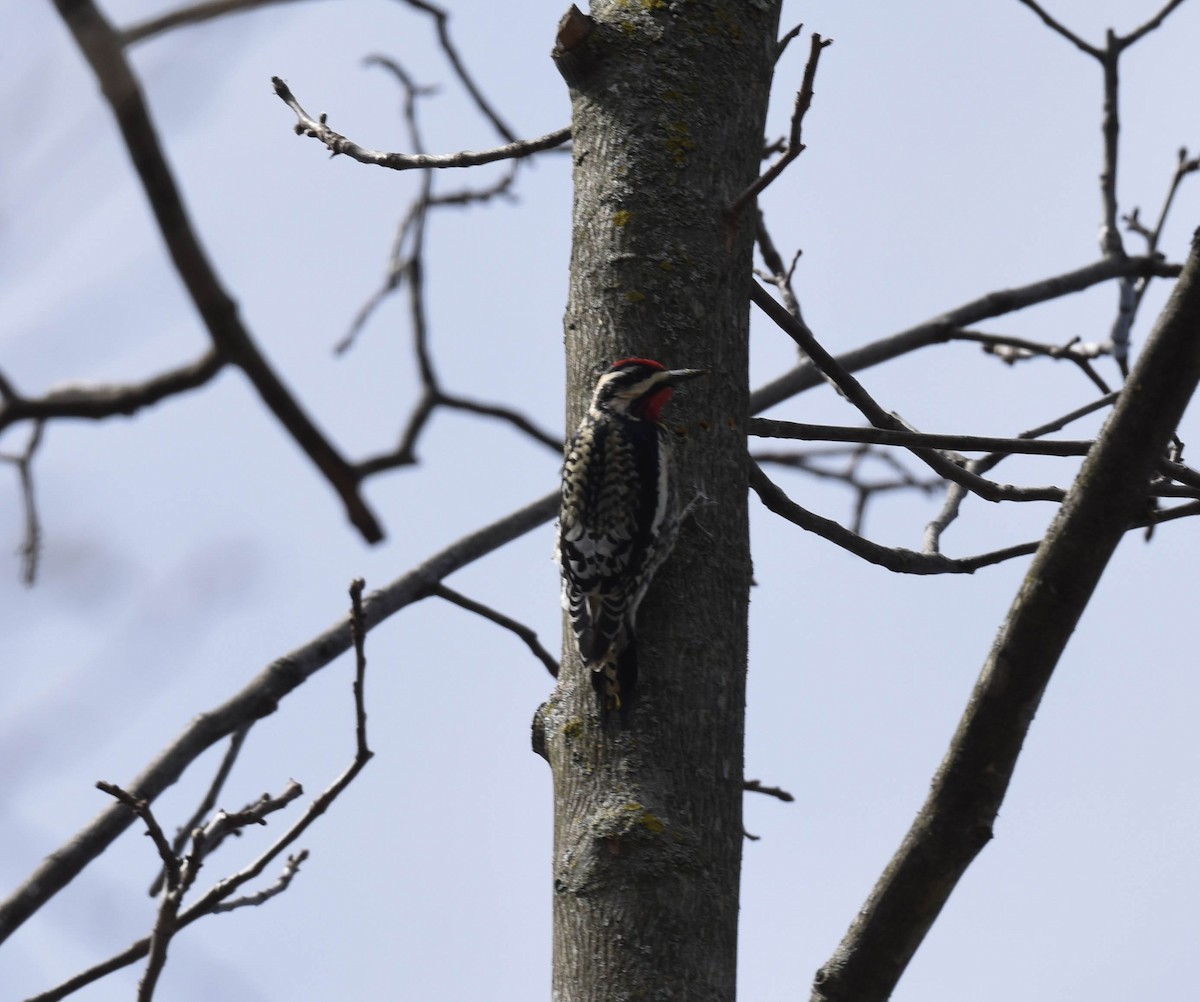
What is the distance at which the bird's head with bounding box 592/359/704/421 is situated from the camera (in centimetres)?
342

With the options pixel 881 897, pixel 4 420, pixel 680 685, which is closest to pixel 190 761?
pixel 680 685

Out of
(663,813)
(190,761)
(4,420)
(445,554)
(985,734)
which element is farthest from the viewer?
(445,554)

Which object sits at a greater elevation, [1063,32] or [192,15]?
[1063,32]

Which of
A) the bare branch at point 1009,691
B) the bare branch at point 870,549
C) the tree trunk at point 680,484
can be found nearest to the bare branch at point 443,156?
the tree trunk at point 680,484

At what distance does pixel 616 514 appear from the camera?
426cm

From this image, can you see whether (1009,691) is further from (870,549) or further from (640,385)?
(640,385)

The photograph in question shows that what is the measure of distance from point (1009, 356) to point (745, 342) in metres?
2.62

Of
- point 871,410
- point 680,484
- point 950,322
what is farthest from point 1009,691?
point 950,322

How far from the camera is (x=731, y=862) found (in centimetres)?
296

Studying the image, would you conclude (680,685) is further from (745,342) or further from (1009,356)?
(1009,356)

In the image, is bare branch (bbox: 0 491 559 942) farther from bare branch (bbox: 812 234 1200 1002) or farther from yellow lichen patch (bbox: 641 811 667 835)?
bare branch (bbox: 812 234 1200 1002)

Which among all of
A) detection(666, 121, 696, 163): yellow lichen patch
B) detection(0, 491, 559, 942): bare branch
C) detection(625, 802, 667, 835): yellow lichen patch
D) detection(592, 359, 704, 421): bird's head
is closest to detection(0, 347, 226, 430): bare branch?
detection(625, 802, 667, 835): yellow lichen patch

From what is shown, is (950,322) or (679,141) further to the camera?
(950,322)

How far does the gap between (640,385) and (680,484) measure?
41cm
